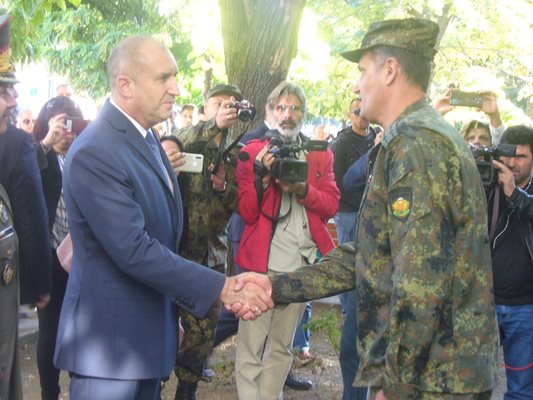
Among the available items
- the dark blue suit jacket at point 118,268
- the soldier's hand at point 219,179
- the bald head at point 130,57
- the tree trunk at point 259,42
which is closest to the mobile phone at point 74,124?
the soldier's hand at point 219,179

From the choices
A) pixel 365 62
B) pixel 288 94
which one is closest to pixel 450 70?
pixel 288 94

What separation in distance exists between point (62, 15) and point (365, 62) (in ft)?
71.5

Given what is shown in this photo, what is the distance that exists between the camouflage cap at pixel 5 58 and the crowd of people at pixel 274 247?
0.01 m

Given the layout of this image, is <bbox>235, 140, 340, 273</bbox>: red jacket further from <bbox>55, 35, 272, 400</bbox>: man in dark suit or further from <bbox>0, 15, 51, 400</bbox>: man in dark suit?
<bbox>55, 35, 272, 400</bbox>: man in dark suit

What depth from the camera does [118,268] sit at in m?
2.71

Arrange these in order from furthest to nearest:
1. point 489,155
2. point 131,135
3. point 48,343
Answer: point 48,343 < point 489,155 < point 131,135

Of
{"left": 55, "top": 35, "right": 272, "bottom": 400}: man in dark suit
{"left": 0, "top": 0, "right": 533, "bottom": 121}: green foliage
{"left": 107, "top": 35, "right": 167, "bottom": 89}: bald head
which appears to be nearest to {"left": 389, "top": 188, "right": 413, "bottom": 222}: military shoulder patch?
{"left": 55, "top": 35, "right": 272, "bottom": 400}: man in dark suit

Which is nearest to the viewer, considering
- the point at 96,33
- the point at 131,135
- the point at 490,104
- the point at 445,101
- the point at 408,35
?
the point at 408,35

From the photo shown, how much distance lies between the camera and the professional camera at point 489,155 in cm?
391

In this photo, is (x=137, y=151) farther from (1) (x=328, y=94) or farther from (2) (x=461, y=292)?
(1) (x=328, y=94)

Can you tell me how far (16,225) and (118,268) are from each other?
1274 mm

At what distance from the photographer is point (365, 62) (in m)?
2.68

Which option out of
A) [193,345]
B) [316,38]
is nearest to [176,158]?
[193,345]

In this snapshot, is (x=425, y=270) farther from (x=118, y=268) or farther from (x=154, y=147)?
(x=154, y=147)
